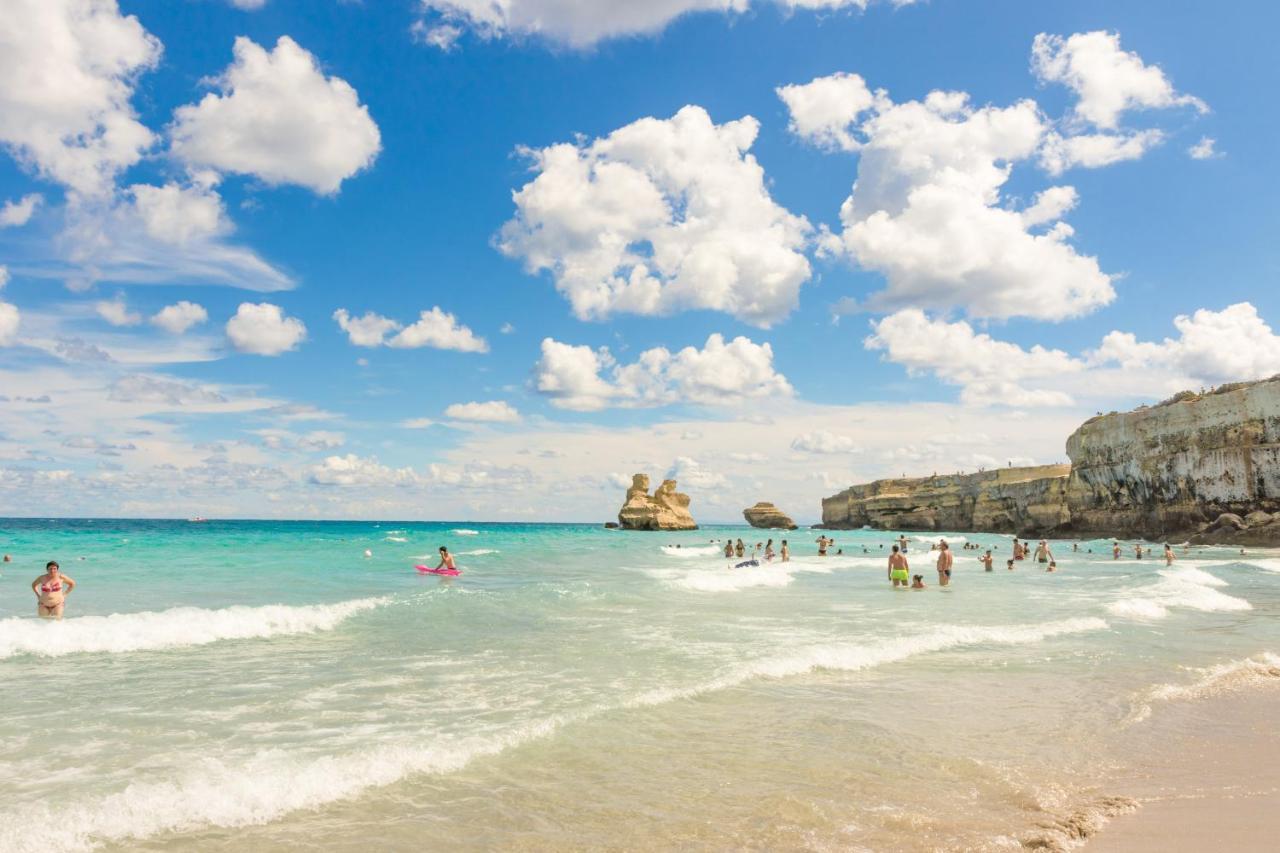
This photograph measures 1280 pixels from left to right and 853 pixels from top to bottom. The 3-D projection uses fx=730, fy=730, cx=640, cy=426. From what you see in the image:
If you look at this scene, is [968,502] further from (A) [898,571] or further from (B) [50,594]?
(B) [50,594]

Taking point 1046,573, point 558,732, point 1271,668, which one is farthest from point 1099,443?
point 558,732

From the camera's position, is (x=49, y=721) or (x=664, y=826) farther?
(x=49, y=721)

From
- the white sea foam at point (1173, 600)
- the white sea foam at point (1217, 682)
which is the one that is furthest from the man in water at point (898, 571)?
the white sea foam at point (1217, 682)

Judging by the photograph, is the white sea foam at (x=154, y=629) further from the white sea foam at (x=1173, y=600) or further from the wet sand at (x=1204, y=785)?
the white sea foam at (x=1173, y=600)

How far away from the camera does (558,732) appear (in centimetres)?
818

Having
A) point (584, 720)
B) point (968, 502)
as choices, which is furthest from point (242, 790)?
point (968, 502)

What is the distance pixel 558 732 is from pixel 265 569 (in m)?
32.0

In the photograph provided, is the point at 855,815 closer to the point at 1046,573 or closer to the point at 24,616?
the point at 24,616

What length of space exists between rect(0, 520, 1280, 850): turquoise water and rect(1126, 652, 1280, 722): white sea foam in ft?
0.25

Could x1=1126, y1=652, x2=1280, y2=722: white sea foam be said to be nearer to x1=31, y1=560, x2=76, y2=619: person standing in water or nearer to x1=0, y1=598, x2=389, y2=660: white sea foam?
x1=0, y1=598, x2=389, y2=660: white sea foam

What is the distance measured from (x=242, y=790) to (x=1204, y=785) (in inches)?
334

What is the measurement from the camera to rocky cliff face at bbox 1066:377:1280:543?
48688 mm

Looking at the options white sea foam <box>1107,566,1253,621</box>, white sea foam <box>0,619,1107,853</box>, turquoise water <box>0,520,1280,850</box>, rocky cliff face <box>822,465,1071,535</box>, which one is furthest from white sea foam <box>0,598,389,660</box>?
rocky cliff face <box>822,465,1071,535</box>

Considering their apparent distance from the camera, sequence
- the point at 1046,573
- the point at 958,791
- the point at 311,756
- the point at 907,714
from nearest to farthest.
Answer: the point at 958,791 < the point at 311,756 < the point at 907,714 < the point at 1046,573
